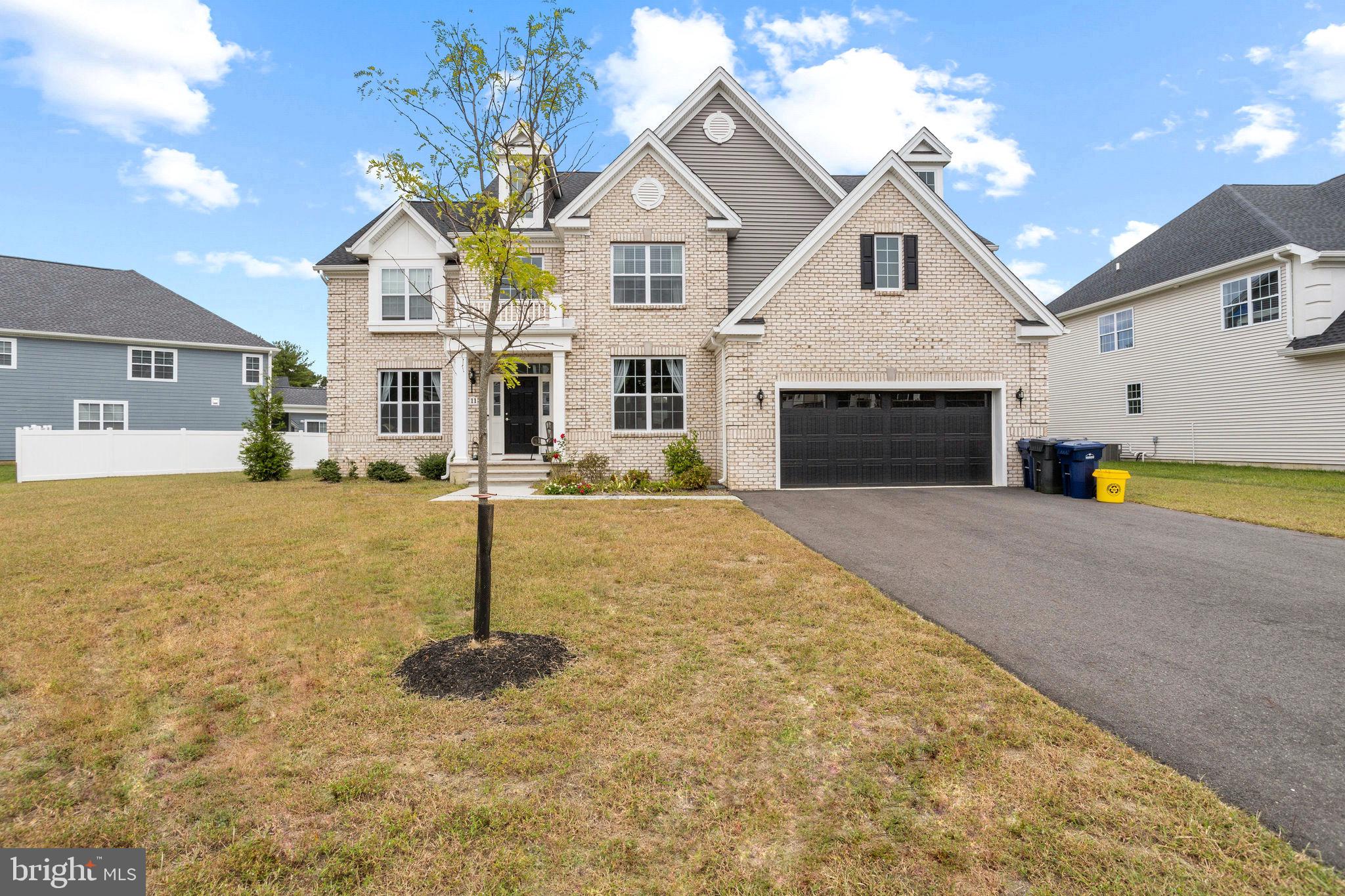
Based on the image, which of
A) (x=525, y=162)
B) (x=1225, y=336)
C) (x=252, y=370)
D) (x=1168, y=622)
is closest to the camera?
(x=525, y=162)

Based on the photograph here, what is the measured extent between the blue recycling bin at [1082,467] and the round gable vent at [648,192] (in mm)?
11613

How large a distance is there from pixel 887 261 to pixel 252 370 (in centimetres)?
2783

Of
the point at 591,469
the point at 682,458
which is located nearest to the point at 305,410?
the point at 591,469

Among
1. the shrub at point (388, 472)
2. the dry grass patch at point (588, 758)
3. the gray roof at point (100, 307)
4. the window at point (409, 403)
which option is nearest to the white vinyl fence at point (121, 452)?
the window at point (409, 403)

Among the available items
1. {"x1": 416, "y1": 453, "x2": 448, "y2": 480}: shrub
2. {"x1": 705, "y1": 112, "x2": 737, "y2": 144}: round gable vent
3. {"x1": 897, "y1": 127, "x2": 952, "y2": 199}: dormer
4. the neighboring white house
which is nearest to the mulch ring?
{"x1": 416, "y1": 453, "x2": 448, "y2": 480}: shrub

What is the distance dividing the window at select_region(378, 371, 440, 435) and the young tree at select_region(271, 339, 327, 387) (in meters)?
55.5

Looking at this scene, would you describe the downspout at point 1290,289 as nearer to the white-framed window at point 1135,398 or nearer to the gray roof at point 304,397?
the white-framed window at point 1135,398

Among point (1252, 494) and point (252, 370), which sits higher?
point (252, 370)

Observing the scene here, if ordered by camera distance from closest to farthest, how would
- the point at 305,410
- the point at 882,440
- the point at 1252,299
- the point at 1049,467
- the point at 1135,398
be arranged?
the point at 1049,467
the point at 882,440
the point at 1252,299
the point at 1135,398
the point at 305,410

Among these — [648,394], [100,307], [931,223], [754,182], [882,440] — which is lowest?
[882,440]

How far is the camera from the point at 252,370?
2669 centimetres

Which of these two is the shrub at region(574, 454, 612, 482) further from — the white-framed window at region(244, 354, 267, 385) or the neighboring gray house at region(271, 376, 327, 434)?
the neighboring gray house at region(271, 376, 327, 434)

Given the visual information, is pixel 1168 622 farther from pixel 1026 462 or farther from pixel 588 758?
pixel 1026 462

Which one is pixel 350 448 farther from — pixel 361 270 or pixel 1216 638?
pixel 1216 638
